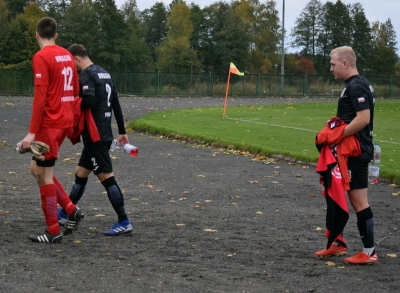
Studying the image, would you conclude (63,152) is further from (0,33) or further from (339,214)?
(0,33)

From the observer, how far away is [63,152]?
16.5 meters

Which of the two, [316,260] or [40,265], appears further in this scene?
[316,260]

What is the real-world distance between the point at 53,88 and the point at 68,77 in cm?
20

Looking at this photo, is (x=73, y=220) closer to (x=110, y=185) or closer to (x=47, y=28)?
(x=110, y=185)

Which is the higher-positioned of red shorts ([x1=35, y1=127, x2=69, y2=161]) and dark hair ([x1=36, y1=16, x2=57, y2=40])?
dark hair ([x1=36, y1=16, x2=57, y2=40])

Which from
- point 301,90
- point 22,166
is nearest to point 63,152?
point 22,166

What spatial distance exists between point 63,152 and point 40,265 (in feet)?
33.8

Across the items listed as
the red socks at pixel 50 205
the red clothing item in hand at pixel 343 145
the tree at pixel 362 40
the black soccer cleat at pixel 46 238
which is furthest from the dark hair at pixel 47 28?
the tree at pixel 362 40

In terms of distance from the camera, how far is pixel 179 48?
267 feet

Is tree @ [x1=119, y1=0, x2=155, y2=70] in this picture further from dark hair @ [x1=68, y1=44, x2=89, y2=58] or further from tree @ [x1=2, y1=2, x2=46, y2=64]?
dark hair @ [x1=68, y1=44, x2=89, y2=58]

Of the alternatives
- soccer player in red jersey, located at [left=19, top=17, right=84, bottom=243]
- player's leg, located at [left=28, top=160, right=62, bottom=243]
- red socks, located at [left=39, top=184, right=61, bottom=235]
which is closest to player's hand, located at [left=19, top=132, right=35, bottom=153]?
soccer player in red jersey, located at [left=19, top=17, right=84, bottom=243]

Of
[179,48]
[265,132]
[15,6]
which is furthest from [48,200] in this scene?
[15,6]

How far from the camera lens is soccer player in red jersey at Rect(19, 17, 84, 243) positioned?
7105 millimetres

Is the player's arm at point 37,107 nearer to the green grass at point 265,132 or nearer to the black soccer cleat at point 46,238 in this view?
the black soccer cleat at point 46,238
